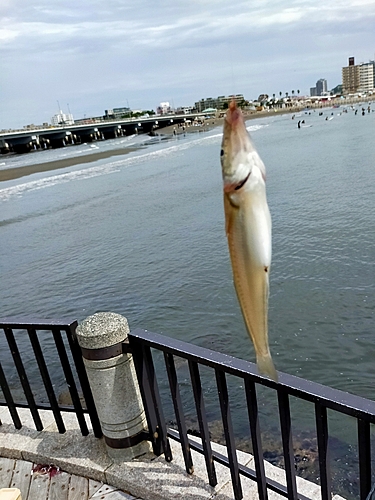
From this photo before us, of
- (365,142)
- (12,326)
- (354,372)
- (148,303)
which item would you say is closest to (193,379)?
(12,326)

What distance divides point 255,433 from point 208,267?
12.4 metres

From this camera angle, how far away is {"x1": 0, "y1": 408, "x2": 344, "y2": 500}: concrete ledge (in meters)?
3.73

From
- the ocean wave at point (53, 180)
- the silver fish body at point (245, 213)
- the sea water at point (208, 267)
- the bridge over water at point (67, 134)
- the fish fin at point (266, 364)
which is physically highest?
the silver fish body at point (245, 213)

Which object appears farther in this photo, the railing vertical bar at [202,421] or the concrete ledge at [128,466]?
the concrete ledge at [128,466]

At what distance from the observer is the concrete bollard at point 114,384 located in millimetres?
3752

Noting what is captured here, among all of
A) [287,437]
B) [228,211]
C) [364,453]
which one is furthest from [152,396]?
[228,211]

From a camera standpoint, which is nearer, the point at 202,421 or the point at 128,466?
the point at 202,421

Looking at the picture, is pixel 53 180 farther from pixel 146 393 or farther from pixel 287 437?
pixel 287 437

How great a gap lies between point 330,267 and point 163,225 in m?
10.2

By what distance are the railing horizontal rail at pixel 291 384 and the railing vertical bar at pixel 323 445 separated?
0.08 m

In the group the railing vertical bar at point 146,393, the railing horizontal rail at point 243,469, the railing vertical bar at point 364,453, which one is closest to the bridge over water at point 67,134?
the railing vertical bar at point 146,393

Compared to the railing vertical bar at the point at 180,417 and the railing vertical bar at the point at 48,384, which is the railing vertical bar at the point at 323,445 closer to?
the railing vertical bar at the point at 180,417

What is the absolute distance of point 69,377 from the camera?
4363 millimetres

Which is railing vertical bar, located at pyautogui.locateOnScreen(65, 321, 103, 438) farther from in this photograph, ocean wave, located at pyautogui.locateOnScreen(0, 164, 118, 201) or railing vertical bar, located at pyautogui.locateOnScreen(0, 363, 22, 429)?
ocean wave, located at pyautogui.locateOnScreen(0, 164, 118, 201)
